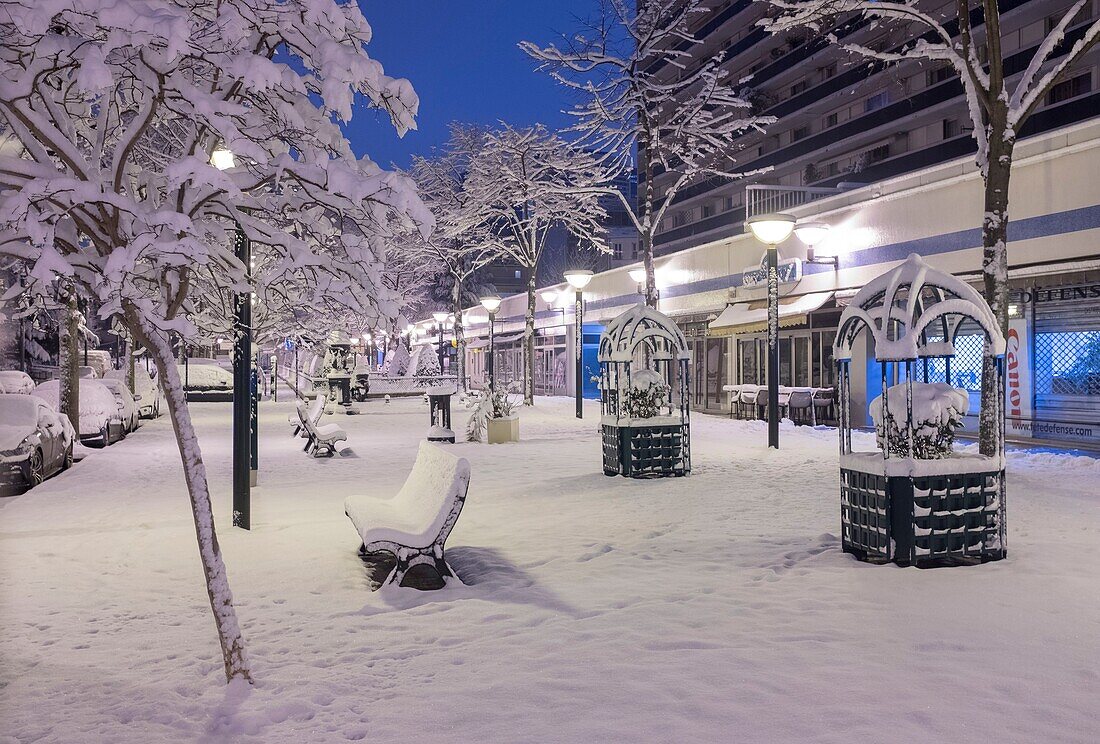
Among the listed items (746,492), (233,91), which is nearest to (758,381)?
(746,492)

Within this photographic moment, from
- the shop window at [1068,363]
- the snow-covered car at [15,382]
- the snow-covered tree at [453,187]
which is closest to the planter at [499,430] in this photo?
the shop window at [1068,363]

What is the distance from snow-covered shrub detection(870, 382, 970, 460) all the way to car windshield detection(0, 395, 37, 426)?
11521 millimetres

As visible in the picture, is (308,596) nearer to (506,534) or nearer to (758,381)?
(506,534)

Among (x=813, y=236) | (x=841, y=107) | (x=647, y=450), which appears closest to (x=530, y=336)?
(x=813, y=236)

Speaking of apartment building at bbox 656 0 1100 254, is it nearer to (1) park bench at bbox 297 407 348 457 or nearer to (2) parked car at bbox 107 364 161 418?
(1) park bench at bbox 297 407 348 457

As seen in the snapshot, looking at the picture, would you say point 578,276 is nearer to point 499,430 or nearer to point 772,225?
point 499,430

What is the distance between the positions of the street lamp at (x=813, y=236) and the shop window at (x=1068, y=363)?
544 cm

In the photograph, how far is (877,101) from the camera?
44562 millimetres

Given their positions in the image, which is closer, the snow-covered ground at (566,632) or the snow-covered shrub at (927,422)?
the snow-covered ground at (566,632)

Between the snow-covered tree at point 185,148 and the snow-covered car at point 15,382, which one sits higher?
the snow-covered tree at point 185,148

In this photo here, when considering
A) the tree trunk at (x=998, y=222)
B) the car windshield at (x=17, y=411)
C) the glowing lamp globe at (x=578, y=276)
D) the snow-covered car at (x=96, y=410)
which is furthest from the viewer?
Result: the glowing lamp globe at (x=578, y=276)

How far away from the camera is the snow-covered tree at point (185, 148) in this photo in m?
3.57

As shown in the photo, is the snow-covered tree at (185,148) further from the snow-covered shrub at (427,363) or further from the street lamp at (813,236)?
the snow-covered shrub at (427,363)

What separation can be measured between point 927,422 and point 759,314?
1667 cm
